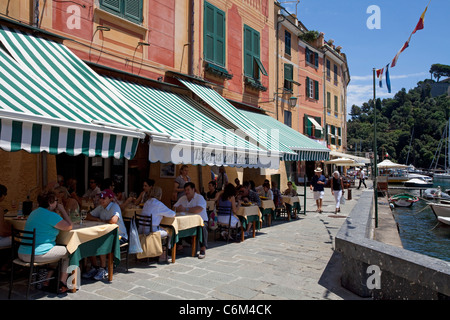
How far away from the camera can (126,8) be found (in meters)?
8.77

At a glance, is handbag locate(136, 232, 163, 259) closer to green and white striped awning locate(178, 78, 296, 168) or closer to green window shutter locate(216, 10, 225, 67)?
green and white striped awning locate(178, 78, 296, 168)

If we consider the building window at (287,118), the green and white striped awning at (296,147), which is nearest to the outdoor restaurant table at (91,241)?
the green and white striped awning at (296,147)

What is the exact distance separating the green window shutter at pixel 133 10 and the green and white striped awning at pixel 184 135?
1.65 metres

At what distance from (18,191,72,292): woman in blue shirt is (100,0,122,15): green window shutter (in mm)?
5642

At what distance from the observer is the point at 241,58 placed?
44.4 ft

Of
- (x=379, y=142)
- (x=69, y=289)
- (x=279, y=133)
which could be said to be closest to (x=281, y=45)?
(x=279, y=133)

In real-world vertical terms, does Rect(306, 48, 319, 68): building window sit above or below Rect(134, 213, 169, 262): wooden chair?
above

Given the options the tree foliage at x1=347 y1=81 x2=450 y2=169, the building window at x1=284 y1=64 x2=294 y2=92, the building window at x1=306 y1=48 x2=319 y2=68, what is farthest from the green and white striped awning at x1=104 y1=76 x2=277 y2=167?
the tree foliage at x1=347 y1=81 x2=450 y2=169

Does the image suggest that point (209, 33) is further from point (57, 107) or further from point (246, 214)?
point (57, 107)

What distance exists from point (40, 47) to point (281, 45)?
14.2m

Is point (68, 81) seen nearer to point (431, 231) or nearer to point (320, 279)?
point (320, 279)

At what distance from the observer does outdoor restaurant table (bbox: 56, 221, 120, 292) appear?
14.7ft

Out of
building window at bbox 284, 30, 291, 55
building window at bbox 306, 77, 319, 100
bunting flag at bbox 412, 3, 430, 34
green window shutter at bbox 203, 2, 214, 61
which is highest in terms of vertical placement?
building window at bbox 284, 30, 291, 55

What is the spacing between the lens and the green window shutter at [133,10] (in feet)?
28.8
